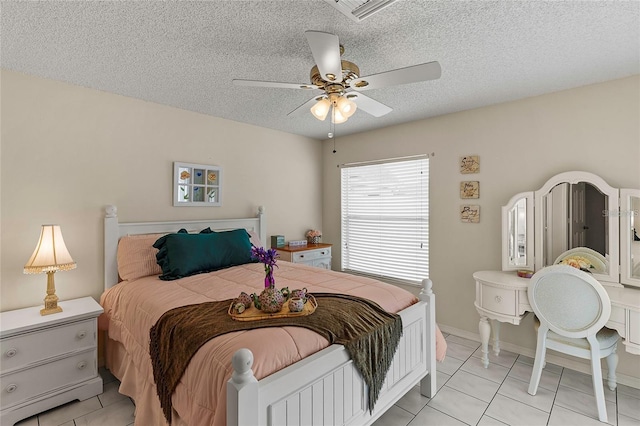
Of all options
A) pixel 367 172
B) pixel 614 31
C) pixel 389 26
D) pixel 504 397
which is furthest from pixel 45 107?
pixel 504 397

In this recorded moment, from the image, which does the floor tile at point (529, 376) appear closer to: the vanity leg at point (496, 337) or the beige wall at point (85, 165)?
the vanity leg at point (496, 337)

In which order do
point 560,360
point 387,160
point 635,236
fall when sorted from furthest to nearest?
point 387,160 → point 560,360 → point 635,236

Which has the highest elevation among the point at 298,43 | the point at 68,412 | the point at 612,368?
the point at 298,43

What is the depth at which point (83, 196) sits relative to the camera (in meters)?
2.65

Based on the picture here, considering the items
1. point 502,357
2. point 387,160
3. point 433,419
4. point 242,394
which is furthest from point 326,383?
point 387,160

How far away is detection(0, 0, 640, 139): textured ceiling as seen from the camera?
1.62 meters

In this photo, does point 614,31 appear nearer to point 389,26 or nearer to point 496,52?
point 496,52

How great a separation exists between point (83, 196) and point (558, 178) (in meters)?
4.14

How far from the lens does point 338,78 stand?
1.80 metres

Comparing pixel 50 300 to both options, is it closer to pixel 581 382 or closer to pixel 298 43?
pixel 298 43

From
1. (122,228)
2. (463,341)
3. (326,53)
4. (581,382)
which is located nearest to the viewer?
(326,53)

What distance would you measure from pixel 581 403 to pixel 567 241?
4.12 ft

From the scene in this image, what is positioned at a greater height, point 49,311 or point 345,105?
point 345,105

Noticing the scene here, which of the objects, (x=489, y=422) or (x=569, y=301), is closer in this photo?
(x=489, y=422)
